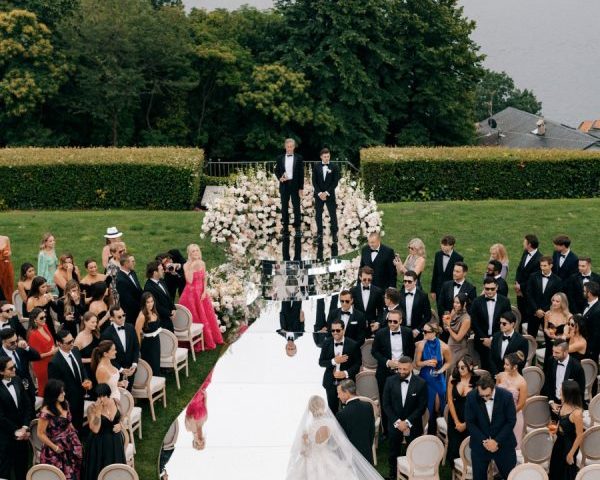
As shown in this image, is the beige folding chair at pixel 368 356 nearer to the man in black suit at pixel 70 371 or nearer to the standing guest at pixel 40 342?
the man in black suit at pixel 70 371

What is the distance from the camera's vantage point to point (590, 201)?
21875 mm

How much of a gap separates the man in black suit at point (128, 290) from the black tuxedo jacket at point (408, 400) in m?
Result: 4.38

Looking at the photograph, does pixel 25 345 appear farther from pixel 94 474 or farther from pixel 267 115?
pixel 267 115

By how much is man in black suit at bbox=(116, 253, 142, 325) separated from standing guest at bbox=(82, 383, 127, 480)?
11.3ft

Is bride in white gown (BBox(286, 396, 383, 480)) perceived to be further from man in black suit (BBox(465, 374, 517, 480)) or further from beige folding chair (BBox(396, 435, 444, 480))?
man in black suit (BBox(465, 374, 517, 480))

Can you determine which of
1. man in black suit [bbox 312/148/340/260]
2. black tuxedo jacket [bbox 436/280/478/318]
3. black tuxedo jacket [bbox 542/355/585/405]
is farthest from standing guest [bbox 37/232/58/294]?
black tuxedo jacket [bbox 542/355/585/405]

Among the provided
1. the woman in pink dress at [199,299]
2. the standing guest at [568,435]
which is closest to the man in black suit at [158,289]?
the woman in pink dress at [199,299]

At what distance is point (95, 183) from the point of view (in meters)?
22.7

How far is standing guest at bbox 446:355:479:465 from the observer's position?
966 cm

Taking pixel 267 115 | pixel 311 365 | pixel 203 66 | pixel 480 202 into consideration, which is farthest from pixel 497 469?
pixel 203 66

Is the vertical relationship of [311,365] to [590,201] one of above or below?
below

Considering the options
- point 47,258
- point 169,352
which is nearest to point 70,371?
point 169,352

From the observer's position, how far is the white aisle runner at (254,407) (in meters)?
10.3

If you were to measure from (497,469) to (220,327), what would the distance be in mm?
6089
